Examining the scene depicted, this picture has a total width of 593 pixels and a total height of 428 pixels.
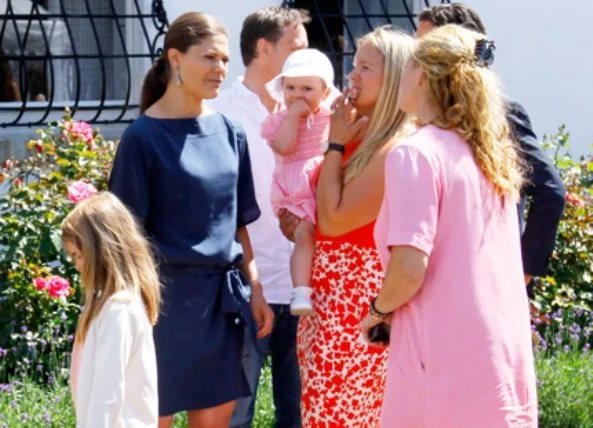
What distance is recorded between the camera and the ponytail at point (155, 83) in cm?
441

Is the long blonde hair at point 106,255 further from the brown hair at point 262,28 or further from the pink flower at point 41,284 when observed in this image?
the pink flower at point 41,284

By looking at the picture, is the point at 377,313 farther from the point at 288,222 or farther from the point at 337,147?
the point at 288,222

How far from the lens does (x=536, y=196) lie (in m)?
4.54

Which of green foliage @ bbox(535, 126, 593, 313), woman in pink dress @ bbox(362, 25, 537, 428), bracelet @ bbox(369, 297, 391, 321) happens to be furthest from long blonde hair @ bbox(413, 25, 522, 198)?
green foliage @ bbox(535, 126, 593, 313)

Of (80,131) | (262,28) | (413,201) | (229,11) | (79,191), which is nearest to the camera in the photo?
(413,201)

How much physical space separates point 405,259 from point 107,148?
10.3 feet

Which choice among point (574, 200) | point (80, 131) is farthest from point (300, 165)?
point (574, 200)

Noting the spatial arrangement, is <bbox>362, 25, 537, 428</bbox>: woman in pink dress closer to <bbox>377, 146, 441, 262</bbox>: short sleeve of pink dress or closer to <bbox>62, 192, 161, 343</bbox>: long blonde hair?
<bbox>377, 146, 441, 262</bbox>: short sleeve of pink dress

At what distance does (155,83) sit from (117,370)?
3.95 ft

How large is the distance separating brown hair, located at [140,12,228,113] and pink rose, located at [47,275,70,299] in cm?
138

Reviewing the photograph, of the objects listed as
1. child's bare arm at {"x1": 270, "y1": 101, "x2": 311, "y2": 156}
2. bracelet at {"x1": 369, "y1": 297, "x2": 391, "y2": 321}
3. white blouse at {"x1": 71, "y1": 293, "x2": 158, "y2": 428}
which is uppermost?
child's bare arm at {"x1": 270, "y1": 101, "x2": 311, "y2": 156}

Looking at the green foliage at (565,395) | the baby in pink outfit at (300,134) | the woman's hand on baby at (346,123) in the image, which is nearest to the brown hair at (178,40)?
the baby in pink outfit at (300,134)

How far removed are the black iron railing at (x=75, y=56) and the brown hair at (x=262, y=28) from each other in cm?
197

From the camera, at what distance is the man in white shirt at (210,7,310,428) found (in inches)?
189
